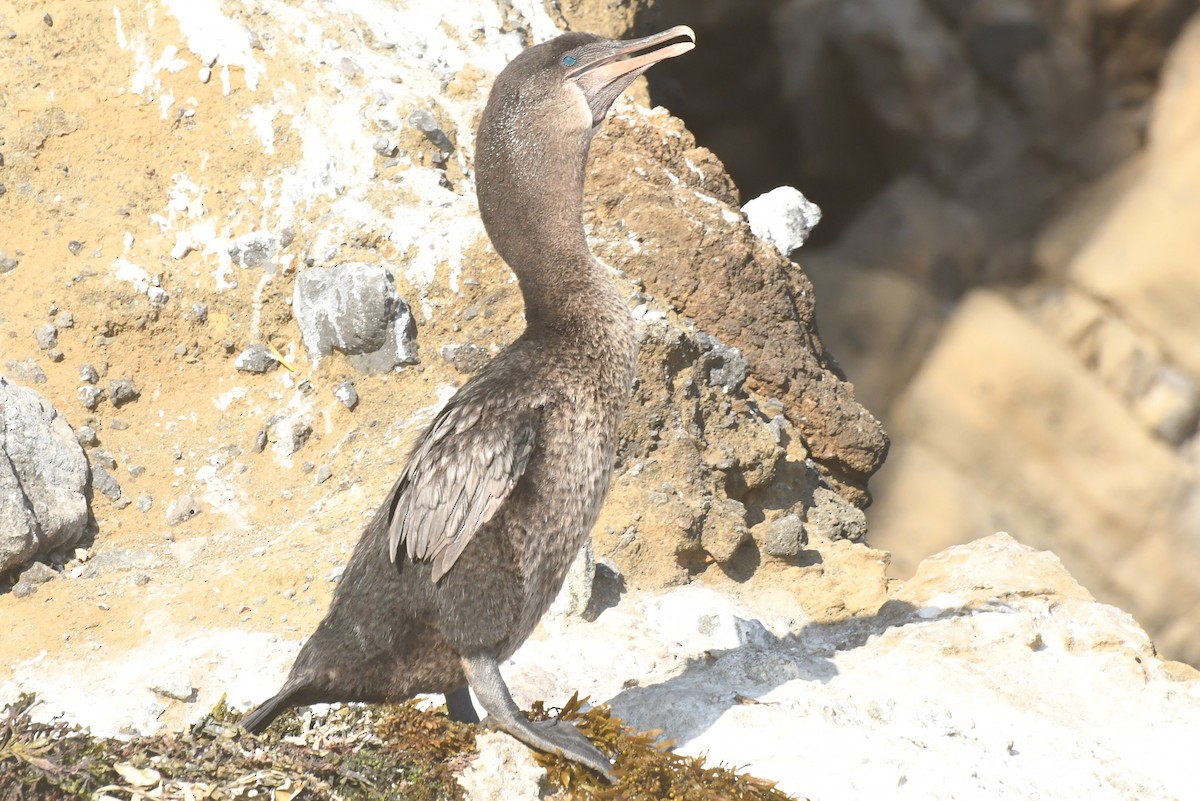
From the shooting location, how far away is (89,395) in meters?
5.09

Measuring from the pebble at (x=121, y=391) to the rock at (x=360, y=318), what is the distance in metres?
0.70

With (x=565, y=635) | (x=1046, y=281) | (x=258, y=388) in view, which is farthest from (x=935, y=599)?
(x=1046, y=281)

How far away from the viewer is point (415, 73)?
5949mm

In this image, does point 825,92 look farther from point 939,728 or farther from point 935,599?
point 939,728

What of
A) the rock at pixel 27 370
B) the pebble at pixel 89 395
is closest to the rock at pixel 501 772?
the pebble at pixel 89 395

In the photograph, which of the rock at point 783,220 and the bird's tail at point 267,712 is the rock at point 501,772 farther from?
the rock at point 783,220

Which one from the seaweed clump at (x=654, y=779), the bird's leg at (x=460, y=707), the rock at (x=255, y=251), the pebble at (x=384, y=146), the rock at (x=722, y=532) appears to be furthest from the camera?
the pebble at (x=384, y=146)

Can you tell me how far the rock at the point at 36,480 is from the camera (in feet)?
14.8

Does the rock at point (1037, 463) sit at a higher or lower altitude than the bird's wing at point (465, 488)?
lower

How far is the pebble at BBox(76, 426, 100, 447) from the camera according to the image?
501cm

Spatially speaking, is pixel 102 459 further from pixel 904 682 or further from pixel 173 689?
pixel 904 682

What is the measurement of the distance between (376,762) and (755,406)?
275 cm

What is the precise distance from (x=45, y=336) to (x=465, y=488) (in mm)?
2444

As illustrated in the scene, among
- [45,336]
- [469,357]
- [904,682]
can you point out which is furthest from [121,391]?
[904,682]
